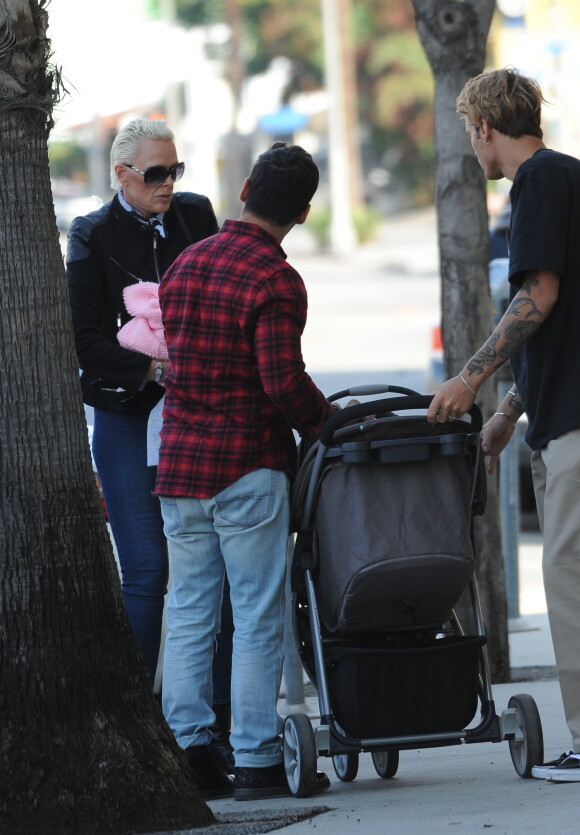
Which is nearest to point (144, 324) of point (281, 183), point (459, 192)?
point (281, 183)

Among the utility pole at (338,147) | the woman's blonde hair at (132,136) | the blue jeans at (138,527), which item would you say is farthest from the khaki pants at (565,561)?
the utility pole at (338,147)

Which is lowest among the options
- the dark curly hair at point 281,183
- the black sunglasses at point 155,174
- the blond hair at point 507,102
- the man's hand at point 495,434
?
the man's hand at point 495,434

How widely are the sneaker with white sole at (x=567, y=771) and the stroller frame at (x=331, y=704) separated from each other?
12 cm

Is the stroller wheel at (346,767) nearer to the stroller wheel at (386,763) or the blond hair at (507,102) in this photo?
the stroller wheel at (386,763)

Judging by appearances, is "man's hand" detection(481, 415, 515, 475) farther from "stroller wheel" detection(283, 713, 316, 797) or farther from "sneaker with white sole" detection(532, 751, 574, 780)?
"stroller wheel" detection(283, 713, 316, 797)

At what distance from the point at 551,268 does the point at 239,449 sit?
1050 mm

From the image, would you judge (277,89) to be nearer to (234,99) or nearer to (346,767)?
(234,99)

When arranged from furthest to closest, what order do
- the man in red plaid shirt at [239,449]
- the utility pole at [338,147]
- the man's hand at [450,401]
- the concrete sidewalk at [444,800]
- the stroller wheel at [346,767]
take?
the utility pole at [338,147]
the stroller wheel at [346,767]
the man in red plaid shirt at [239,449]
the man's hand at [450,401]
the concrete sidewalk at [444,800]

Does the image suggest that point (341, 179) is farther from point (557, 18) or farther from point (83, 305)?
point (83, 305)

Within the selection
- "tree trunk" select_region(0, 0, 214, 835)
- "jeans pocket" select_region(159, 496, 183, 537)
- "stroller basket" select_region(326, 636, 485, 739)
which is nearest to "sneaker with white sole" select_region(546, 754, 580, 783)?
"stroller basket" select_region(326, 636, 485, 739)

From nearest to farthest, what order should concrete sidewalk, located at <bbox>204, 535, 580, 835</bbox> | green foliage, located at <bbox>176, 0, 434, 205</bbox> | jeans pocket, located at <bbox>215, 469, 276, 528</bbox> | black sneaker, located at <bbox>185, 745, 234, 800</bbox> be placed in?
concrete sidewalk, located at <bbox>204, 535, 580, 835</bbox>, jeans pocket, located at <bbox>215, 469, 276, 528</bbox>, black sneaker, located at <bbox>185, 745, 234, 800</bbox>, green foliage, located at <bbox>176, 0, 434, 205</bbox>

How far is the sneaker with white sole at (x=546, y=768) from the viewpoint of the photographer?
4172 millimetres

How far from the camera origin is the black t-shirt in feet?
13.3

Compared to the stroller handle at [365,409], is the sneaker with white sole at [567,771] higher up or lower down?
lower down
